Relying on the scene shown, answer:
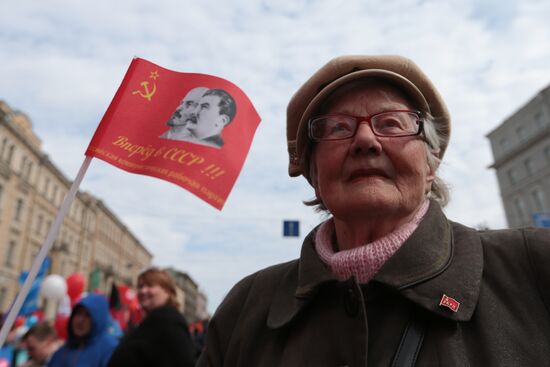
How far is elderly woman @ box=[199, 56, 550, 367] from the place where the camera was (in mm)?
1107

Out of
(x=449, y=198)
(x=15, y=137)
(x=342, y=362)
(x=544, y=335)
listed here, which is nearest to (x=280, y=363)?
(x=342, y=362)

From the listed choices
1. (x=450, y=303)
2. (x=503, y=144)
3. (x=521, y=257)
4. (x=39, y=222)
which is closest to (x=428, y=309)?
(x=450, y=303)

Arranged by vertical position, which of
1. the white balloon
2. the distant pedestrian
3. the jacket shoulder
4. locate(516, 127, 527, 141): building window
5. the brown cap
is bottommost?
the distant pedestrian

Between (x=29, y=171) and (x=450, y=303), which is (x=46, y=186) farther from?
(x=450, y=303)

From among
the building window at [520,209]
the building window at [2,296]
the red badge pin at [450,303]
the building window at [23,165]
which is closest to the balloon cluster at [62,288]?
the red badge pin at [450,303]

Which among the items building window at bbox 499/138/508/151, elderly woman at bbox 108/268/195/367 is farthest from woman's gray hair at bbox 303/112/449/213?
building window at bbox 499/138/508/151

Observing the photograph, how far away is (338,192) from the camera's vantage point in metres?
1.48

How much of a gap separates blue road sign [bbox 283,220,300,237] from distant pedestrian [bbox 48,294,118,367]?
9819 mm

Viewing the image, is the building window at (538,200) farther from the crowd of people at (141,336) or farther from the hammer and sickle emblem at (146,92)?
the hammer and sickle emblem at (146,92)

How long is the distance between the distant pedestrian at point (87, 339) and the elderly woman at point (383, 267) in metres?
2.97

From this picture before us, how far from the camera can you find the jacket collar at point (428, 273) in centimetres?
115

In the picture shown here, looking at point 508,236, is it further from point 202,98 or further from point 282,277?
point 202,98

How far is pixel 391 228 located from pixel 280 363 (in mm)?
596

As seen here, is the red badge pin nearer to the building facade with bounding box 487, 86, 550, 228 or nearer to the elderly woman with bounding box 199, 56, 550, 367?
the elderly woman with bounding box 199, 56, 550, 367
